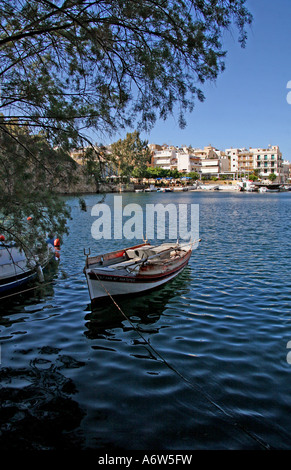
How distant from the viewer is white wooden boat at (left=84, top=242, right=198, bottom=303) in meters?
11.1

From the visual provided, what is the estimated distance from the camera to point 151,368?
24.2 feet

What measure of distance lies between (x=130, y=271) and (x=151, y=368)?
15.7ft

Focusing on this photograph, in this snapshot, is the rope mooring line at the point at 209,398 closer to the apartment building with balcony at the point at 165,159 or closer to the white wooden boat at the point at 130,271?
the white wooden boat at the point at 130,271

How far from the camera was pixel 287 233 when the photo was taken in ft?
85.9

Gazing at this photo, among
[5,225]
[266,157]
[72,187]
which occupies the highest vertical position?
[266,157]

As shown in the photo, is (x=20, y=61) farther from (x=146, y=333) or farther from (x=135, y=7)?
(x=146, y=333)

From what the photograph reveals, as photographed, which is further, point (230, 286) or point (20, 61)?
point (230, 286)

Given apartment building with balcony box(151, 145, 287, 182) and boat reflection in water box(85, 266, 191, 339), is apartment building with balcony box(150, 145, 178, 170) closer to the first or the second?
apartment building with balcony box(151, 145, 287, 182)

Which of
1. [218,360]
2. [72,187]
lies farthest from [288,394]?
[72,187]

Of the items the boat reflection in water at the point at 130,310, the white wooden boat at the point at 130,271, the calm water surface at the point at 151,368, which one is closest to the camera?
the calm water surface at the point at 151,368

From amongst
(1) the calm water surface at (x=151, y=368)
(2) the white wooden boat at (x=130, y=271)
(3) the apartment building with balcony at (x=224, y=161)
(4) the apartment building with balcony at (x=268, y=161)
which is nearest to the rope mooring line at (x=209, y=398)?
(1) the calm water surface at (x=151, y=368)

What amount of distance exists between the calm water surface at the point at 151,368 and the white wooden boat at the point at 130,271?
0.47 metres

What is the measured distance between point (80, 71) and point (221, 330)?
7.32 metres

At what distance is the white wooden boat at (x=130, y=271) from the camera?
11095 millimetres
